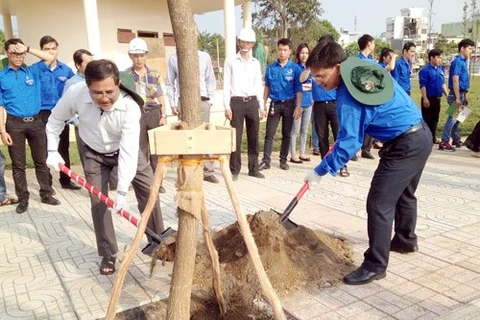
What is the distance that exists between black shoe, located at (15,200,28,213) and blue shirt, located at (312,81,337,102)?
13.5ft

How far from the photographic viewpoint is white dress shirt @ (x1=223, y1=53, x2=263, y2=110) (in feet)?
19.9

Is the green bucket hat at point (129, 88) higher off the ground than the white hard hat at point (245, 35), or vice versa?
the white hard hat at point (245, 35)

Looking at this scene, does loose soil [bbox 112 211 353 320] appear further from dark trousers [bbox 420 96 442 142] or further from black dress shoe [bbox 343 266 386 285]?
dark trousers [bbox 420 96 442 142]

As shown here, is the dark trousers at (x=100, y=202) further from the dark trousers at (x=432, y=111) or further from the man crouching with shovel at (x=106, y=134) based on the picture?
the dark trousers at (x=432, y=111)

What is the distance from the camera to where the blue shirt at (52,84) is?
5676 millimetres

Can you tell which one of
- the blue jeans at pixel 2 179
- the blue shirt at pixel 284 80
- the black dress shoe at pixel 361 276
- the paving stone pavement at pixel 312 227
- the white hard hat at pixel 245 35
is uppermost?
the white hard hat at pixel 245 35

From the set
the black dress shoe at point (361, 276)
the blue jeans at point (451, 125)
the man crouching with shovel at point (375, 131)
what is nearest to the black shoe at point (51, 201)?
the man crouching with shovel at point (375, 131)

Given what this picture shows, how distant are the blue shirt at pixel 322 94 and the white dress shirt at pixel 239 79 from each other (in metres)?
0.90

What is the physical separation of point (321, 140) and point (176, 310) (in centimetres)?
463

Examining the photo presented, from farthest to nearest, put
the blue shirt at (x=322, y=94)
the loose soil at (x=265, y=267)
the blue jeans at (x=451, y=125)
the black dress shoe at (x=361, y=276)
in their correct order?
the blue jeans at (x=451, y=125), the blue shirt at (x=322, y=94), the black dress shoe at (x=361, y=276), the loose soil at (x=265, y=267)

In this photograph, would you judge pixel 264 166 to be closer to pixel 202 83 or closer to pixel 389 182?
pixel 202 83

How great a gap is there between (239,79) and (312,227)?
2534 mm

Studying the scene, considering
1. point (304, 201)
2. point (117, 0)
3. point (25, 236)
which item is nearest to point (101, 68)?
point (25, 236)

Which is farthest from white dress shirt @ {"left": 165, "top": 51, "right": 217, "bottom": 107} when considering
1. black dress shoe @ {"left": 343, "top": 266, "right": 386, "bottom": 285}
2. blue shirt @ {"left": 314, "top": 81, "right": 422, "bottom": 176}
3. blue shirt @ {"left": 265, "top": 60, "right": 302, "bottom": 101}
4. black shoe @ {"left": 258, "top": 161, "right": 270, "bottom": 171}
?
black dress shoe @ {"left": 343, "top": 266, "right": 386, "bottom": 285}
